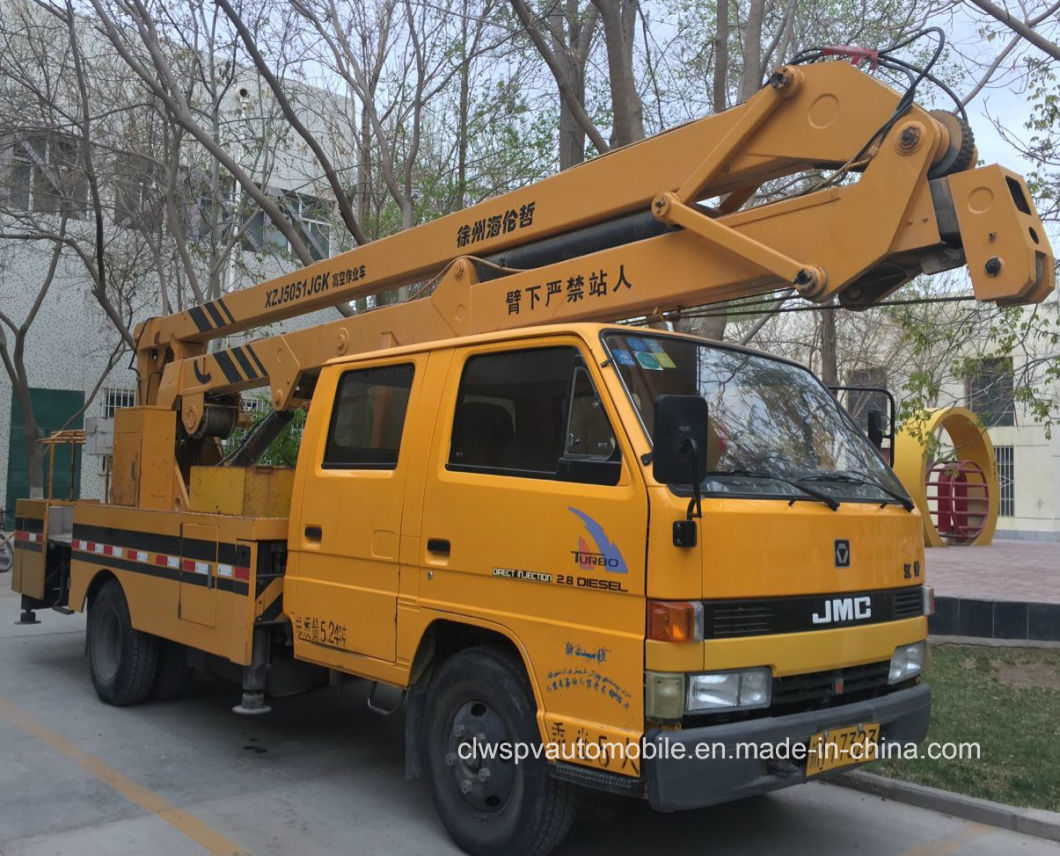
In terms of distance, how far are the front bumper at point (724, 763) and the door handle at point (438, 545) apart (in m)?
1.39

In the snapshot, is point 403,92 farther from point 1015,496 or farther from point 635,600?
point 1015,496

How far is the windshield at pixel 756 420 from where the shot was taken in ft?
13.7

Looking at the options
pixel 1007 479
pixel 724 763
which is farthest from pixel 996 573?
pixel 1007 479

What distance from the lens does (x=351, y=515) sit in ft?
17.2

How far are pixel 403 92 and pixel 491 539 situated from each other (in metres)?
11.8

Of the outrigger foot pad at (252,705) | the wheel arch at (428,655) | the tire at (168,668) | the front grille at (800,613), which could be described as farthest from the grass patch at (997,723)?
the tire at (168,668)

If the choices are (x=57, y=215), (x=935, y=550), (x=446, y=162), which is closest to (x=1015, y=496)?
(x=935, y=550)

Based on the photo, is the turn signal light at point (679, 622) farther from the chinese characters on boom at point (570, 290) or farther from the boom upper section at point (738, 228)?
the chinese characters on boom at point (570, 290)

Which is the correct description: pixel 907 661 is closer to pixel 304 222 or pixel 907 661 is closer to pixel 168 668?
pixel 168 668

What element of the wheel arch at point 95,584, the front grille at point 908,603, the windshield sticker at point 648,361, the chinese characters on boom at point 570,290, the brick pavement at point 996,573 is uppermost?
the chinese characters on boom at point 570,290

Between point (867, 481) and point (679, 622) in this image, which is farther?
point (867, 481)

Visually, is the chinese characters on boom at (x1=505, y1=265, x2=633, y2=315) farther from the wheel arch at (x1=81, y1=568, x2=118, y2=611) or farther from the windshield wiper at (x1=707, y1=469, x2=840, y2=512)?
the wheel arch at (x1=81, y1=568, x2=118, y2=611)

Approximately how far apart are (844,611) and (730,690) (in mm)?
717

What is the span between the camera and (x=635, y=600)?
3.80m
